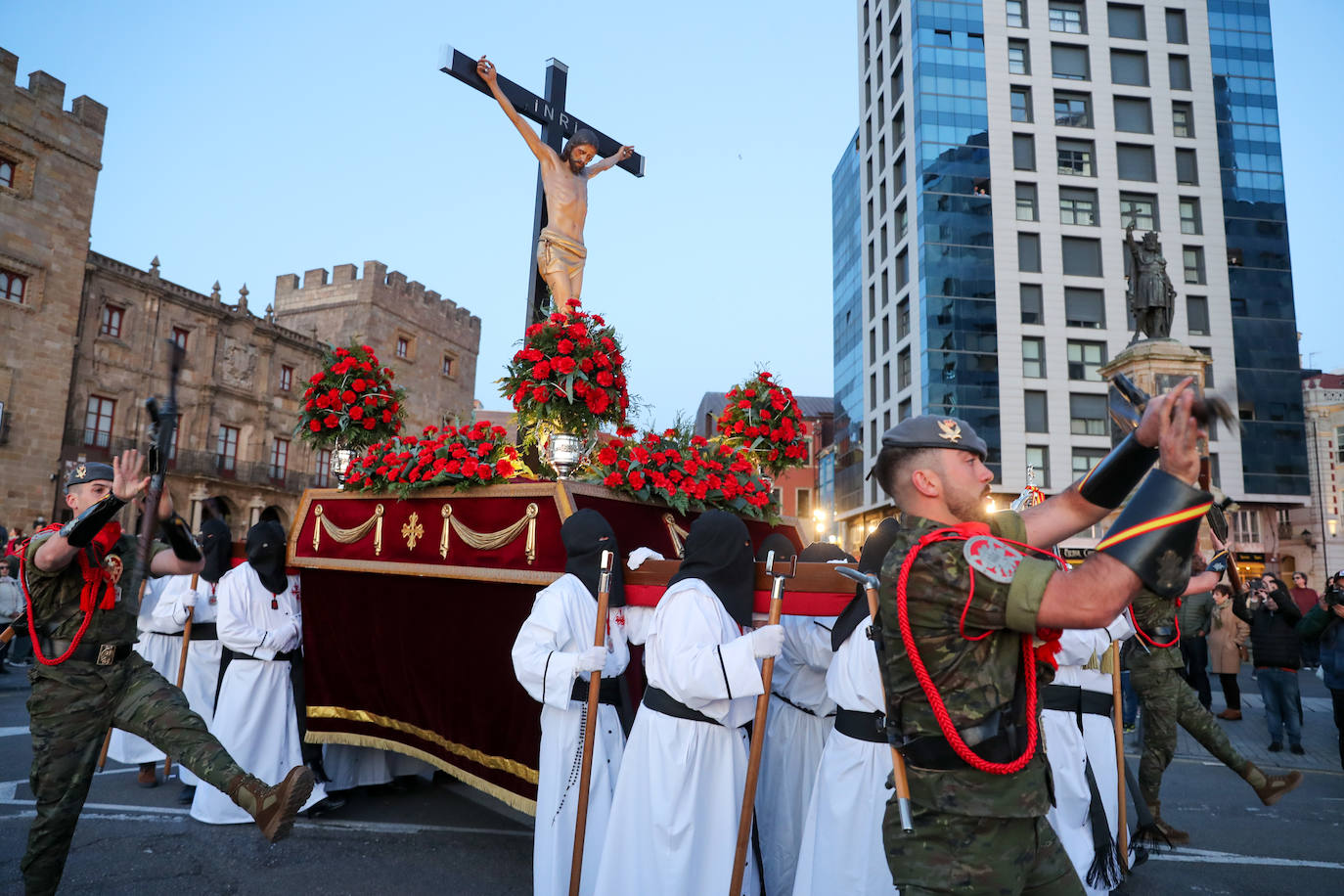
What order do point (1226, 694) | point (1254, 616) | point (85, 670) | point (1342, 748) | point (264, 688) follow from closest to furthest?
point (85, 670) < point (264, 688) < point (1342, 748) < point (1254, 616) < point (1226, 694)

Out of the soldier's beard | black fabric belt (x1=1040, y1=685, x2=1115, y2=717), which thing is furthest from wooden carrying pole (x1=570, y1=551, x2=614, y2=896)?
black fabric belt (x1=1040, y1=685, x2=1115, y2=717)

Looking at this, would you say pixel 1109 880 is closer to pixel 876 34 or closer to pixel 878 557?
pixel 878 557

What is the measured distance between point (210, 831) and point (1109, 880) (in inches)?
219

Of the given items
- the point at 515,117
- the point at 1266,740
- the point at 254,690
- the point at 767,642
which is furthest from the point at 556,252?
the point at 1266,740

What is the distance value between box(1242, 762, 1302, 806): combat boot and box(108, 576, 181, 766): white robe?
7992 mm

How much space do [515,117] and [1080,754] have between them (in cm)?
674

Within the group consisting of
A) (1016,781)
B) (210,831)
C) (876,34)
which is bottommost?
(210,831)

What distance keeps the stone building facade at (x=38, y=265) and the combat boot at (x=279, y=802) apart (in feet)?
83.7

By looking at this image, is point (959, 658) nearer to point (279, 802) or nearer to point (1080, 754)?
point (279, 802)

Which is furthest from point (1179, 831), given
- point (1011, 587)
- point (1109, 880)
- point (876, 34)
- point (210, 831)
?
point (876, 34)

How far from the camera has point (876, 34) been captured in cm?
4225

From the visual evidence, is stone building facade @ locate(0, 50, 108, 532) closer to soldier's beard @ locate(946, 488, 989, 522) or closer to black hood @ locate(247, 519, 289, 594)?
black hood @ locate(247, 519, 289, 594)

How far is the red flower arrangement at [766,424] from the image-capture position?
268 inches

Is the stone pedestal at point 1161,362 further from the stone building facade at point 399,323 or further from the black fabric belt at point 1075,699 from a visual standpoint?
the stone building facade at point 399,323
